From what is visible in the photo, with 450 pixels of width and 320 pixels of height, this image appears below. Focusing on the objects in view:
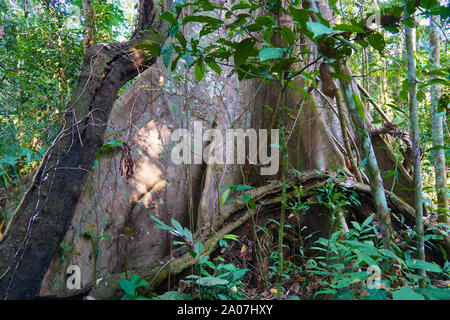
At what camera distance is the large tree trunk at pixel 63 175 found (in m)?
1.28

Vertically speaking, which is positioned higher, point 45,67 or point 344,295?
point 45,67

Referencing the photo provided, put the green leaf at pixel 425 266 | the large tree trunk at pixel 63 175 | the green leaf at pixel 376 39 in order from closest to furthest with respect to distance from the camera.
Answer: the green leaf at pixel 425 266 → the green leaf at pixel 376 39 → the large tree trunk at pixel 63 175

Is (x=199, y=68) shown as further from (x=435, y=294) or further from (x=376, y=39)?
(x=435, y=294)

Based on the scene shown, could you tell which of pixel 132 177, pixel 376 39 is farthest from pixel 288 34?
pixel 132 177

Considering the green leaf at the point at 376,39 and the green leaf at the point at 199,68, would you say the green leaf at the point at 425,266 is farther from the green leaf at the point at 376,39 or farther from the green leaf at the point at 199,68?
the green leaf at the point at 199,68

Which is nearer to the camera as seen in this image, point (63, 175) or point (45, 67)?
point (63, 175)

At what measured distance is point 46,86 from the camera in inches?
139

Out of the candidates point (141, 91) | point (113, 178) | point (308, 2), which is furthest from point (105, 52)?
point (308, 2)

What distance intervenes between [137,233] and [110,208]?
299mm

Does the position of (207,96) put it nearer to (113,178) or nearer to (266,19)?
(113,178)

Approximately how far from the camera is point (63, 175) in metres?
1.47

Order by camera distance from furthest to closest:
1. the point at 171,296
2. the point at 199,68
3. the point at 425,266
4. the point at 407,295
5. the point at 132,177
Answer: the point at 132,177
the point at 199,68
the point at 171,296
the point at 425,266
the point at 407,295

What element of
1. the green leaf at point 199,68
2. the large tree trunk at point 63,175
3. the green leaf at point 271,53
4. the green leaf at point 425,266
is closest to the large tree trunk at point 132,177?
the large tree trunk at point 63,175
